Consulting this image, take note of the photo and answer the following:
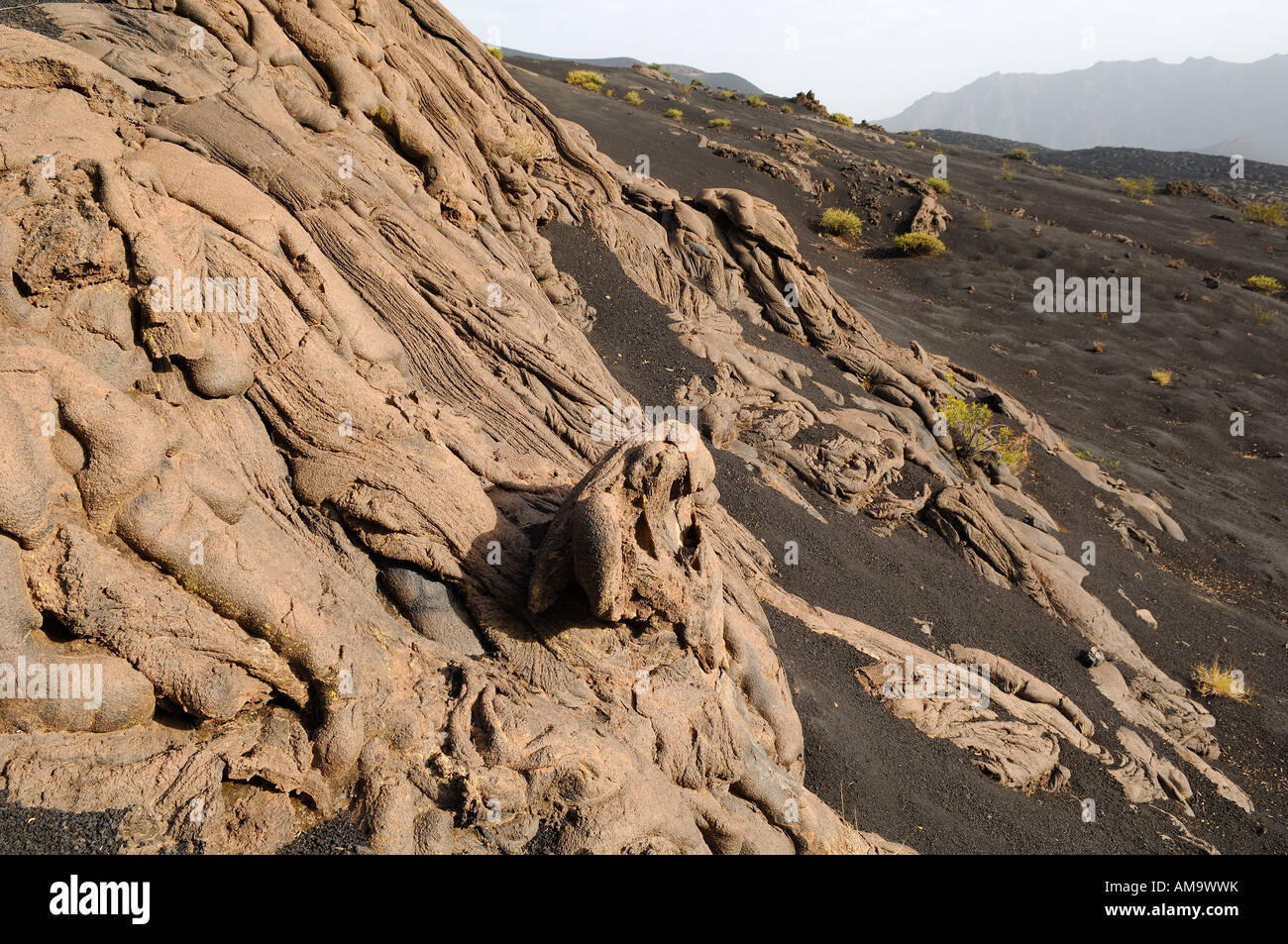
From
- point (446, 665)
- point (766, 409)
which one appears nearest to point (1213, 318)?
point (766, 409)

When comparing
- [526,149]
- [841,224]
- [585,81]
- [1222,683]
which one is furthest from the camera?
[585,81]

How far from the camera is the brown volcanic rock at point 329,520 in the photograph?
4.37 metres

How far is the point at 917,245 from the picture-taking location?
A: 29.5 metres

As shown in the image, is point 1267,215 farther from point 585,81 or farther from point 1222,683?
point 1222,683

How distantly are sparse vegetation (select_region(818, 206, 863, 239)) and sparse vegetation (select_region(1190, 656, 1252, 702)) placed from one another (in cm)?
2258

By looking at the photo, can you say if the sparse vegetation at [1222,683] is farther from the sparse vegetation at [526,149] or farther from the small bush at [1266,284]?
the small bush at [1266,284]

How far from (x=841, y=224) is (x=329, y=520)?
28204 mm

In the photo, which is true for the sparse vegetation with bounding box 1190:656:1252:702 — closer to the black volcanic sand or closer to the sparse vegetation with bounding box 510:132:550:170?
the black volcanic sand

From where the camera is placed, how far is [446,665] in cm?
549

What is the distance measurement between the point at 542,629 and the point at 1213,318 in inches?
1204

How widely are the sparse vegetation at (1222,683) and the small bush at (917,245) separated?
72.4 ft

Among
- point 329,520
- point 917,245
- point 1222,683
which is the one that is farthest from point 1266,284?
point 329,520

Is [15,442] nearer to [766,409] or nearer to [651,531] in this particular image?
[651,531]

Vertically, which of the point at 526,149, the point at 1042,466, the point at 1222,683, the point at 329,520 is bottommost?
the point at 1222,683
